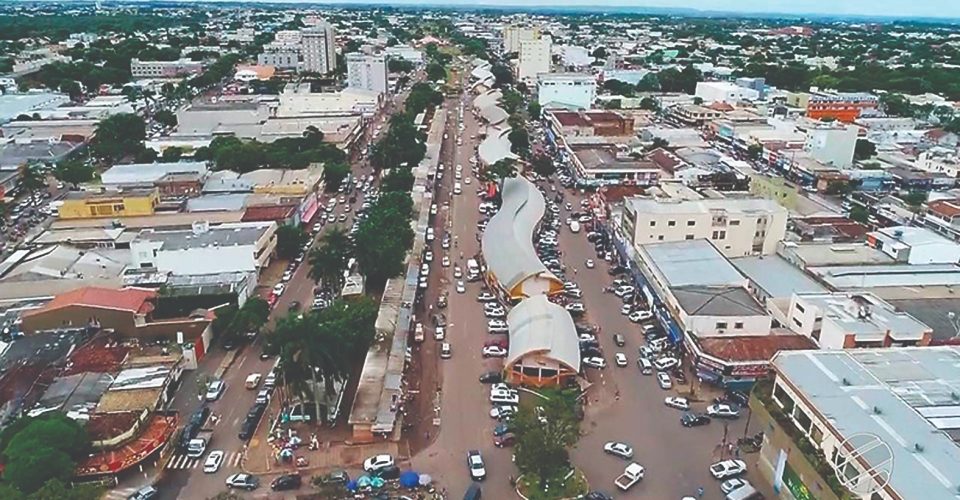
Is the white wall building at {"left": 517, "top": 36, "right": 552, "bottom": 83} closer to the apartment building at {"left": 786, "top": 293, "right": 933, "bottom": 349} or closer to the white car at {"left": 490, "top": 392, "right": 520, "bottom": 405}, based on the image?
the apartment building at {"left": 786, "top": 293, "right": 933, "bottom": 349}

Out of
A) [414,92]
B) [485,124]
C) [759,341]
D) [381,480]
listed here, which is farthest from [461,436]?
[414,92]

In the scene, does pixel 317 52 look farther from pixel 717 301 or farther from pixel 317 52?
pixel 717 301

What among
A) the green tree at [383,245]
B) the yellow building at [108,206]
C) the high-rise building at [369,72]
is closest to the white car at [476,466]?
the green tree at [383,245]

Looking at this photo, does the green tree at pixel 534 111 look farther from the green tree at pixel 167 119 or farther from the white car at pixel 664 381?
the white car at pixel 664 381

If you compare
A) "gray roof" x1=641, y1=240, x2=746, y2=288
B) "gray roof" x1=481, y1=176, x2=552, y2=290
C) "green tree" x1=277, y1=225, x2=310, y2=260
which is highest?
"gray roof" x1=641, y1=240, x2=746, y2=288

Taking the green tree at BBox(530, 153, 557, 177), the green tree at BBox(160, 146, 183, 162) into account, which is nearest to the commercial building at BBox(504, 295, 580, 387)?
the green tree at BBox(530, 153, 557, 177)
